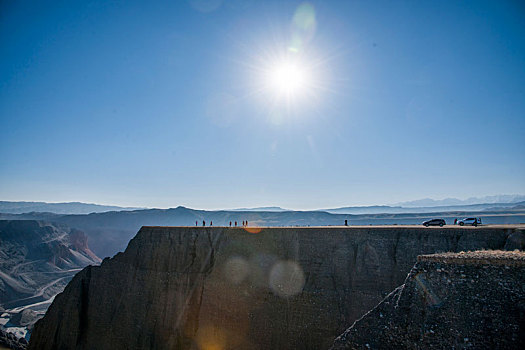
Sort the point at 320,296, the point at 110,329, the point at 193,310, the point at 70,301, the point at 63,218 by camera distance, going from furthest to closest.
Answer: the point at 63,218
the point at 70,301
the point at 110,329
the point at 193,310
the point at 320,296

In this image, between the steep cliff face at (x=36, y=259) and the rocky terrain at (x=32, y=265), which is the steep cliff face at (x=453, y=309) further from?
the steep cliff face at (x=36, y=259)

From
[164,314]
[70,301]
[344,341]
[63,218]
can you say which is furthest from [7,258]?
[344,341]

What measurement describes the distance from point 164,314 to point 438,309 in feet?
72.7

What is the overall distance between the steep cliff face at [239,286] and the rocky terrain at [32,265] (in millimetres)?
50030

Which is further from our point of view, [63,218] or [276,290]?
[63,218]

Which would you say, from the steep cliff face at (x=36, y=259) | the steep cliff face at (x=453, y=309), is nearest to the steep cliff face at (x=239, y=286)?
the steep cliff face at (x=453, y=309)

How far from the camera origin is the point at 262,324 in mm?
20953

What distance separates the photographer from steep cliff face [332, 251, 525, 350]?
8.45 m

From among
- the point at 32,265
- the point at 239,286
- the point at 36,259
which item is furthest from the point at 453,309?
the point at 36,259

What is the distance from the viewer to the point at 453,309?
359 inches

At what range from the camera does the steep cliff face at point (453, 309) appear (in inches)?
333

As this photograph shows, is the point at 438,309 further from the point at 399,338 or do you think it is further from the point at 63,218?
the point at 63,218

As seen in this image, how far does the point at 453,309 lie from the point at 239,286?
1653 centimetres

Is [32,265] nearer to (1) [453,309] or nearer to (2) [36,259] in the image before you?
(2) [36,259]
